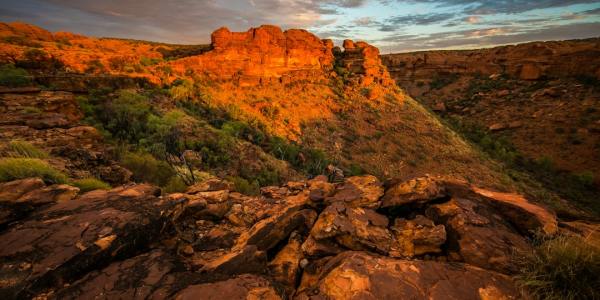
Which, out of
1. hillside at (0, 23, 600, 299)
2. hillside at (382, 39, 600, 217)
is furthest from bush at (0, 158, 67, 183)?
hillside at (382, 39, 600, 217)

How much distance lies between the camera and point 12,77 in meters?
11.6

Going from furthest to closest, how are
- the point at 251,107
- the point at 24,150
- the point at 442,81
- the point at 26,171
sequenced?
the point at 442,81
the point at 251,107
the point at 24,150
the point at 26,171

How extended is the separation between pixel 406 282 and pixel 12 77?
17.4m

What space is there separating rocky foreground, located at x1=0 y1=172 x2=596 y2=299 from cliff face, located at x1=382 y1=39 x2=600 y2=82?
1682 inches

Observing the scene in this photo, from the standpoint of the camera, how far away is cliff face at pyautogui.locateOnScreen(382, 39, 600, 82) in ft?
106

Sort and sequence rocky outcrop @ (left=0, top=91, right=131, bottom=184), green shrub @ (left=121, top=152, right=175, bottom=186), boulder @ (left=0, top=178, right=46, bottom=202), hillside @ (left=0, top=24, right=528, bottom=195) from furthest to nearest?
hillside @ (left=0, top=24, right=528, bottom=195) → green shrub @ (left=121, top=152, right=175, bottom=186) → rocky outcrop @ (left=0, top=91, right=131, bottom=184) → boulder @ (left=0, top=178, right=46, bottom=202)

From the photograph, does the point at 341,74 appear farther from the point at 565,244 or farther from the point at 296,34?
the point at 565,244

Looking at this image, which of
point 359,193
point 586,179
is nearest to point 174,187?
point 359,193

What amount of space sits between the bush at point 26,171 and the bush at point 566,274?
737 centimetres

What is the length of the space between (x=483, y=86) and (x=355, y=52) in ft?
70.4

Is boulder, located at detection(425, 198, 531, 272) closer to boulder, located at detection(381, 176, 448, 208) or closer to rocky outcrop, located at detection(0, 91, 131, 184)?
boulder, located at detection(381, 176, 448, 208)

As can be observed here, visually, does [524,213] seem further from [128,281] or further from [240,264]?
[128,281]

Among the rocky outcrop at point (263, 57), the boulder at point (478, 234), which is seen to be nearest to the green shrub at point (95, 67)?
the rocky outcrop at point (263, 57)

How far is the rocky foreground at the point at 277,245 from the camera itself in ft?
8.72
